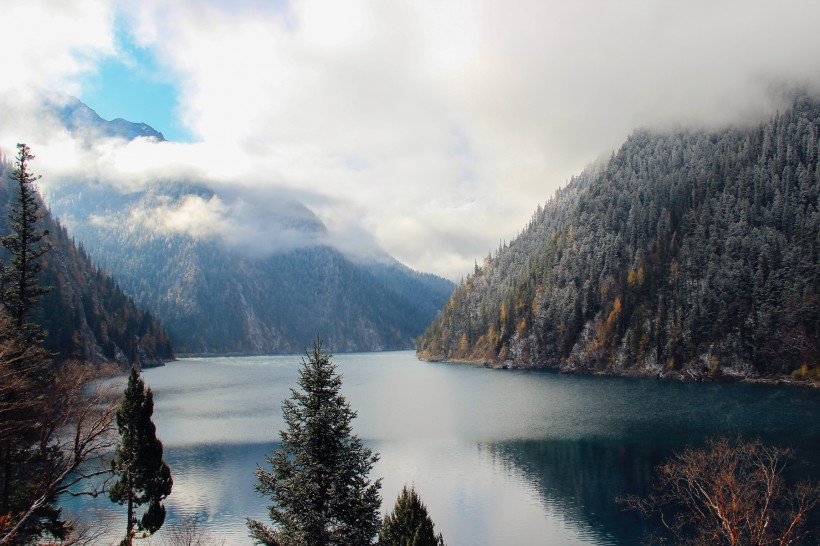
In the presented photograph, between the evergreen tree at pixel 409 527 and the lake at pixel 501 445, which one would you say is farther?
the lake at pixel 501 445

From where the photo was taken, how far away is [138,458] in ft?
113

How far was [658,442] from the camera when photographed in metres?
66.2

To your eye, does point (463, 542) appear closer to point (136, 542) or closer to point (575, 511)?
point (575, 511)

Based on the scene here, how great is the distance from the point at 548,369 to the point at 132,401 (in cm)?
17154

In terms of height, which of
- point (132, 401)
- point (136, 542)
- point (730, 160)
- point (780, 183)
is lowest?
point (136, 542)

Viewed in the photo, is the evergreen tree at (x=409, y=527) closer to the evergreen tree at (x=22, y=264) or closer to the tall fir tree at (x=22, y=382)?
the tall fir tree at (x=22, y=382)

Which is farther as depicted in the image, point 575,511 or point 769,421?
point 769,421

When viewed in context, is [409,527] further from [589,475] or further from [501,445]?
[501,445]

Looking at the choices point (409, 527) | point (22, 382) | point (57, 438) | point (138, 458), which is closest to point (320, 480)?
point (409, 527)

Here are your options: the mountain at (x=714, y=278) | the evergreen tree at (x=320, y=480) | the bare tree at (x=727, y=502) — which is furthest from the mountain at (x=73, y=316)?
the mountain at (x=714, y=278)

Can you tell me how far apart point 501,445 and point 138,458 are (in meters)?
46.5

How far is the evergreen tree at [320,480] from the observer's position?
22.8m

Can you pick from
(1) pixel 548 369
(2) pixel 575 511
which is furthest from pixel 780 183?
(2) pixel 575 511

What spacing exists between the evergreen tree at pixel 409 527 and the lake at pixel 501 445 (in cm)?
1733
